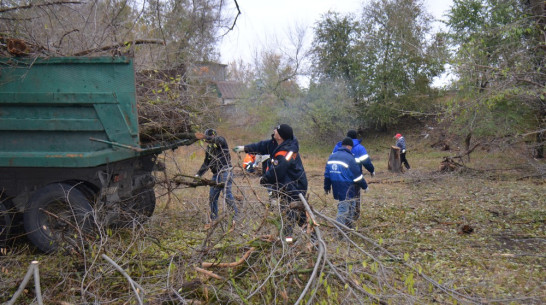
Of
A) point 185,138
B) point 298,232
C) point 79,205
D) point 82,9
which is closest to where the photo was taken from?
point 298,232

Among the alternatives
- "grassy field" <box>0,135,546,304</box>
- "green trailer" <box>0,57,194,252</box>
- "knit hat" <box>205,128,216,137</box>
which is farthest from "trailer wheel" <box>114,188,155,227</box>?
"knit hat" <box>205,128,216,137</box>

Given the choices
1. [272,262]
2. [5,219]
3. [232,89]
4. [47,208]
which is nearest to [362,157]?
[272,262]

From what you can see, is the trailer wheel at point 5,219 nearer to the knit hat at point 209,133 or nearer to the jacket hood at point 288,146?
the knit hat at point 209,133

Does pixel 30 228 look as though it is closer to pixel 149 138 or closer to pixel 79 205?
pixel 79 205

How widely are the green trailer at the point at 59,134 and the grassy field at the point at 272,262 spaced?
1.86 ft

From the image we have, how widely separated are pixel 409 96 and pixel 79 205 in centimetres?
2290

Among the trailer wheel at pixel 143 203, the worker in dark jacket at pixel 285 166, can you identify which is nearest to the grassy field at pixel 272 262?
the trailer wheel at pixel 143 203

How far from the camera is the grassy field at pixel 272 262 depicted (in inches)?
134

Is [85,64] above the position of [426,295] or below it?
above

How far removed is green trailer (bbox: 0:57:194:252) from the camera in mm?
5086

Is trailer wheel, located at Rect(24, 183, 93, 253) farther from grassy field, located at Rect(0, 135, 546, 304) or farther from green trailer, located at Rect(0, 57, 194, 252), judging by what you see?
grassy field, located at Rect(0, 135, 546, 304)

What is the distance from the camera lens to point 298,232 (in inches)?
145

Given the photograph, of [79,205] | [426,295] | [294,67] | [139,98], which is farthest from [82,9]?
[294,67]

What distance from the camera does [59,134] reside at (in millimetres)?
5152
